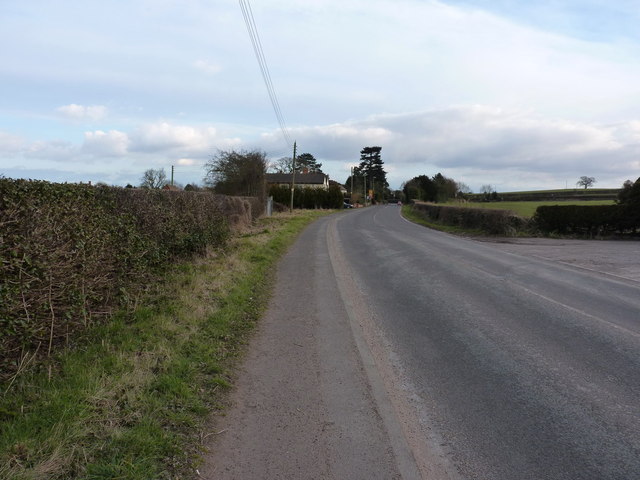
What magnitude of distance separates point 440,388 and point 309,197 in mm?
68379

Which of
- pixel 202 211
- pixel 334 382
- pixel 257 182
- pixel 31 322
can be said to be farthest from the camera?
pixel 257 182

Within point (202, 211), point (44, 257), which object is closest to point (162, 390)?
point (44, 257)

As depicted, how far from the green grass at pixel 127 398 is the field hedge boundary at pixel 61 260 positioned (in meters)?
0.28

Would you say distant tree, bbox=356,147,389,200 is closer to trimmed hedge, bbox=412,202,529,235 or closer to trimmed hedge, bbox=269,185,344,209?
trimmed hedge, bbox=269,185,344,209

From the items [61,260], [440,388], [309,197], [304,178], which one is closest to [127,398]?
[61,260]

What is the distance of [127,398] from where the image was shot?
418 centimetres

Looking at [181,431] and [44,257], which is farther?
[44,257]

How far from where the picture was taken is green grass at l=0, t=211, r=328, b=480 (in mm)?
3215

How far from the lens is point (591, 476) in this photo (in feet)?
10.6

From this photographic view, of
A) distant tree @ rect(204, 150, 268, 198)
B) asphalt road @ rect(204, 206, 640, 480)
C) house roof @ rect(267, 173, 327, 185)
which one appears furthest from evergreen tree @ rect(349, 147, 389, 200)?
asphalt road @ rect(204, 206, 640, 480)

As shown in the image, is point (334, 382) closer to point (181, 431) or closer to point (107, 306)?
point (181, 431)

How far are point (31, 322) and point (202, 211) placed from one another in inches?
352

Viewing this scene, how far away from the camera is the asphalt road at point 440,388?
3.46m

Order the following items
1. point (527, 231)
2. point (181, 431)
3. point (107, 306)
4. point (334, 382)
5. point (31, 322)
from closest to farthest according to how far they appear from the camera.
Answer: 1. point (181, 431)
2. point (31, 322)
3. point (334, 382)
4. point (107, 306)
5. point (527, 231)
